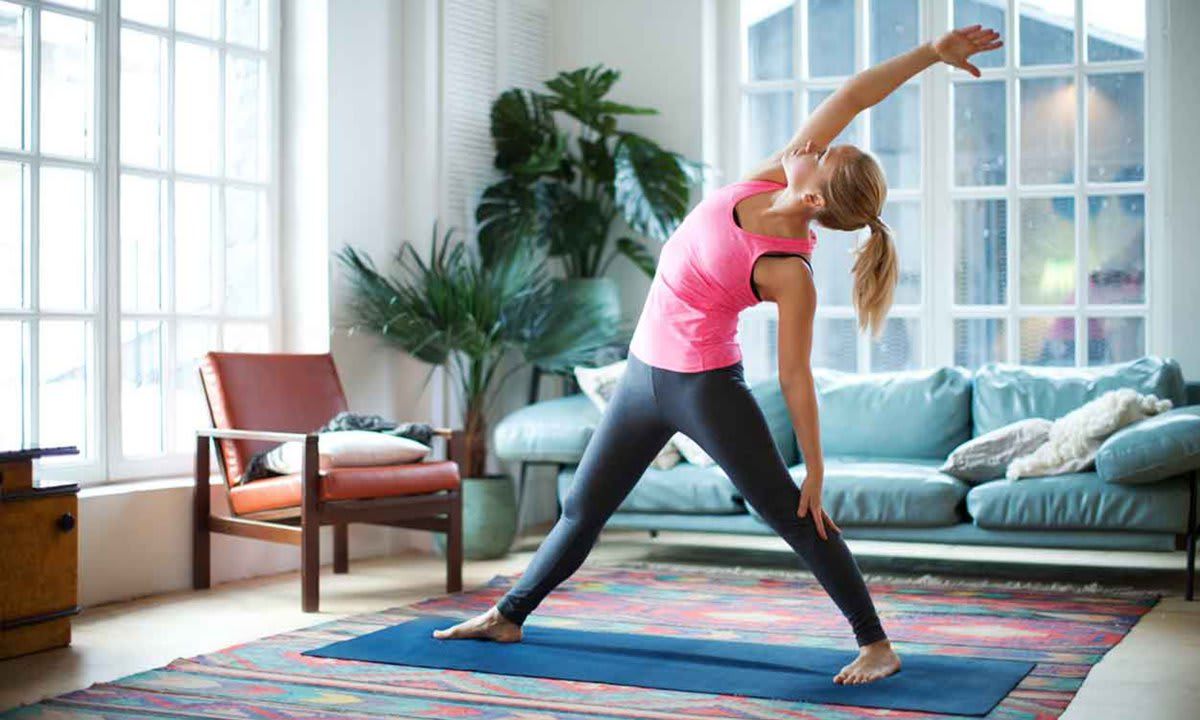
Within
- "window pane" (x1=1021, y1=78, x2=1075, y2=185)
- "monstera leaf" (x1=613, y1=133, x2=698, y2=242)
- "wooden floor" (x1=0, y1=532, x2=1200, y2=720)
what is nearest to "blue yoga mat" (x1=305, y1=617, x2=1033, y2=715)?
"wooden floor" (x1=0, y1=532, x2=1200, y2=720)

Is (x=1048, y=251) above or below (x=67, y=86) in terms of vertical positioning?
below

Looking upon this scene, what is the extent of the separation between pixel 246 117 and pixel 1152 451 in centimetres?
360

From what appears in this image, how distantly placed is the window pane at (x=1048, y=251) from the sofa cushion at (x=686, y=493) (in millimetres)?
2029

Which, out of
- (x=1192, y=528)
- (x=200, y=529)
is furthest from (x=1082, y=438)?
(x=200, y=529)

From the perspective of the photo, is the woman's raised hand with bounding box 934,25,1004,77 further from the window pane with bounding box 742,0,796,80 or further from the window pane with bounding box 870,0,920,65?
the window pane with bounding box 742,0,796,80

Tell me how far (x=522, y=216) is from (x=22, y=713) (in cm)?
368

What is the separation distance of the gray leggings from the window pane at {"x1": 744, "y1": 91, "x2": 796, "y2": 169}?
11.9 ft

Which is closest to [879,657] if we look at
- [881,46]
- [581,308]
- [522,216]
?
[581,308]

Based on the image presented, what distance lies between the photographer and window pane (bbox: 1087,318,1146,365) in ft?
21.5

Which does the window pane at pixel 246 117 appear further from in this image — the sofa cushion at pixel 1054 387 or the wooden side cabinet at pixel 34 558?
the sofa cushion at pixel 1054 387

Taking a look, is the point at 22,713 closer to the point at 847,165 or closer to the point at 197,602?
the point at 197,602

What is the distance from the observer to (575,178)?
22.7 ft

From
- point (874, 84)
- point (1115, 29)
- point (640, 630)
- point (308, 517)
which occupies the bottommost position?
Answer: point (640, 630)

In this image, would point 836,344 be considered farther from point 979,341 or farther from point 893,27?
point 893,27
